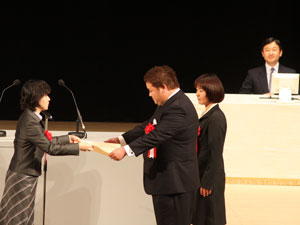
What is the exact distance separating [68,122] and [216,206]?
243 inches

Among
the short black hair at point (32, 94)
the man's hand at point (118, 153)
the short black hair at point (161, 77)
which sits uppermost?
the short black hair at point (161, 77)

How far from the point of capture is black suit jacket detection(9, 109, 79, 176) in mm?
A: 3281

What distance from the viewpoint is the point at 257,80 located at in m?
6.10

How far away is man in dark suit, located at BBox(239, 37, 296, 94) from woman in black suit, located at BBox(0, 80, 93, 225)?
3333 mm

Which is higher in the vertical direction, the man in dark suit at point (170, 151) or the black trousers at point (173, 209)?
the man in dark suit at point (170, 151)

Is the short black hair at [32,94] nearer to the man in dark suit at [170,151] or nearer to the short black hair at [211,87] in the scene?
the man in dark suit at [170,151]

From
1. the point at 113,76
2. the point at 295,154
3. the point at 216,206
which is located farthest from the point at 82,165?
the point at 113,76

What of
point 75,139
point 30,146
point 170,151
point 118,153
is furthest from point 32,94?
point 170,151

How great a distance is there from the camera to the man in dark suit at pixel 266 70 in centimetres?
595

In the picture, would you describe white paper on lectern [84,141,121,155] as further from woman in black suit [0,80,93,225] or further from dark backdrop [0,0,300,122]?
dark backdrop [0,0,300,122]

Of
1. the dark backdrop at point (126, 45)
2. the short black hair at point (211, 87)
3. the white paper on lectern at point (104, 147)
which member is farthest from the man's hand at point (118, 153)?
the dark backdrop at point (126, 45)

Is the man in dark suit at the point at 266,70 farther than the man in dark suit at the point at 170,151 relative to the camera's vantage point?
Yes

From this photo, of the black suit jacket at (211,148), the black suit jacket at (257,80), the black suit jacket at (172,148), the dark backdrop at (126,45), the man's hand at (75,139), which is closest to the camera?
the black suit jacket at (172,148)

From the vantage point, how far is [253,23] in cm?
837
